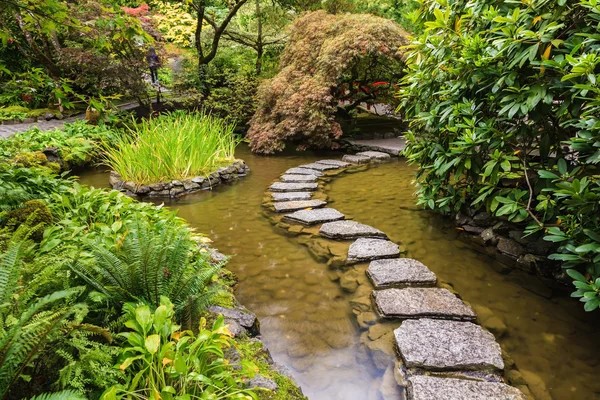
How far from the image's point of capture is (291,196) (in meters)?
4.75

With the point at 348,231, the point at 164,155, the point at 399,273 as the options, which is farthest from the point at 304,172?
the point at 399,273

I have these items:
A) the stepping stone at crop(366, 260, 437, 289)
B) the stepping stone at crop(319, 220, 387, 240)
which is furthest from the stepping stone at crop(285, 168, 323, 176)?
the stepping stone at crop(366, 260, 437, 289)

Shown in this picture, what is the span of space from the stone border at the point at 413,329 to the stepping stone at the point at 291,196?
1143 millimetres

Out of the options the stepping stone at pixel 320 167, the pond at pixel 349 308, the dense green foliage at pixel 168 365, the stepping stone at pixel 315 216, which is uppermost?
the dense green foliage at pixel 168 365

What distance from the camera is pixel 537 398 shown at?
5.84 ft

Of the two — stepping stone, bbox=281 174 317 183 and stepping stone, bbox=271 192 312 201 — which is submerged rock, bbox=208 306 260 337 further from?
stepping stone, bbox=281 174 317 183

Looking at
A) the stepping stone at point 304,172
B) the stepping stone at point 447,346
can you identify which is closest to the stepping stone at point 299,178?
the stepping stone at point 304,172

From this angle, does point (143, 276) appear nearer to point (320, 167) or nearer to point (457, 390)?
point (457, 390)

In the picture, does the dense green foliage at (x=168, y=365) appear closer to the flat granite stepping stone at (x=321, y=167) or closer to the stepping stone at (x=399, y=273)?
the stepping stone at (x=399, y=273)

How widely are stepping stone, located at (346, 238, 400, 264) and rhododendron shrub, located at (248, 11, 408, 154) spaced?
4354mm

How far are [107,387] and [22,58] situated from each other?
45.8ft

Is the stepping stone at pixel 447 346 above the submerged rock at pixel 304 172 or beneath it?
beneath

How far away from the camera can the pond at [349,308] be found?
195cm

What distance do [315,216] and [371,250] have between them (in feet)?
3.20
